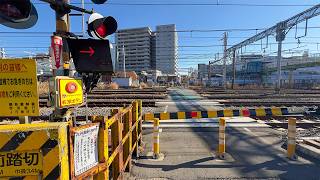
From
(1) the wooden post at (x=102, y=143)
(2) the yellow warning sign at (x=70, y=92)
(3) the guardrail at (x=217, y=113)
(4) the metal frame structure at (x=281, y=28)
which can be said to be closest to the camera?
(1) the wooden post at (x=102, y=143)

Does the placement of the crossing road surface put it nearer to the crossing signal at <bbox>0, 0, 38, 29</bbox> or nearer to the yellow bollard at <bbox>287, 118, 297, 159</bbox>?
the yellow bollard at <bbox>287, 118, 297, 159</bbox>

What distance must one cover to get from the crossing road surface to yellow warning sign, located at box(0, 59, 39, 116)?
10.6ft

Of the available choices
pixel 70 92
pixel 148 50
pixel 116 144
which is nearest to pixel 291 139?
pixel 116 144

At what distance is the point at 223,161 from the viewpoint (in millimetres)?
6695

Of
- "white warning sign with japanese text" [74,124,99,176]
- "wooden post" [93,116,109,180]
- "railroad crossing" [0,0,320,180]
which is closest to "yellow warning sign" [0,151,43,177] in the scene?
"railroad crossing" [0,0,320,180]

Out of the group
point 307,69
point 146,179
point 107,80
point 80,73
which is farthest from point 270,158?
point 307,69

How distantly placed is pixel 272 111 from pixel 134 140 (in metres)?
3.89

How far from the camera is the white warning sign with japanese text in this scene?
280 centimetres

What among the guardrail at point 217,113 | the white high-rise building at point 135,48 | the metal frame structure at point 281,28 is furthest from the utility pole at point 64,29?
the white high-rise building at point 135,48

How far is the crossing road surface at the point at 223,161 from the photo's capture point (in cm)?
582

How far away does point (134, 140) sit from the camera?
6945 mm

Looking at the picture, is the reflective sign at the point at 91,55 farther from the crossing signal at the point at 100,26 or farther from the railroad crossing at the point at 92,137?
the crossing signal at the point at 100,26

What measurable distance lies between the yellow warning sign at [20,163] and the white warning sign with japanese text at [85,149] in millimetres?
512

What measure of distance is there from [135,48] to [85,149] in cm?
7933
